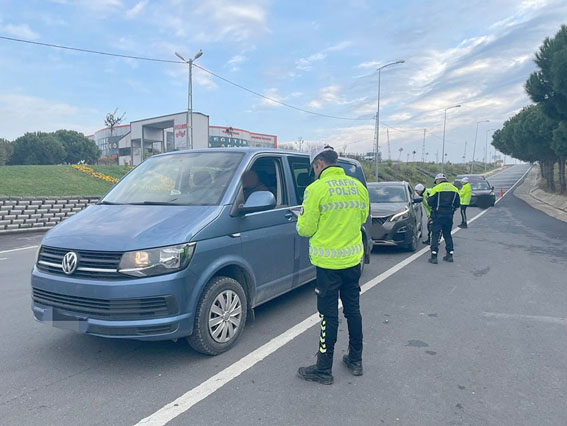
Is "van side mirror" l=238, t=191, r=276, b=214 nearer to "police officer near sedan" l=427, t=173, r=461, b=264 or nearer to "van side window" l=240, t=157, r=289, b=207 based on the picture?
"van side window" l=240, t=157, r=289, b=207

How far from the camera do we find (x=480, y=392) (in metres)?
3.24

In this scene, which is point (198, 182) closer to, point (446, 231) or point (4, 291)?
point (4, 291)

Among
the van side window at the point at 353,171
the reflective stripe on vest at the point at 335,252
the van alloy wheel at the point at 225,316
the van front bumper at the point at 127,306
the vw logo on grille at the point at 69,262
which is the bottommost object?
the van alloy wheel at the point at 225,316

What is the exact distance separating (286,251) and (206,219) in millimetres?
1281

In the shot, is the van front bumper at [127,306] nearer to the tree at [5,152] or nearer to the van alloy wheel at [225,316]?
the van alloy wheel at [225,316]

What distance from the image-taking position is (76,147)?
62.1m

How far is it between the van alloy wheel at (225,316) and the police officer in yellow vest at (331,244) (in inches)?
32.1

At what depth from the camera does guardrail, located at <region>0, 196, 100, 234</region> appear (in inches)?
480

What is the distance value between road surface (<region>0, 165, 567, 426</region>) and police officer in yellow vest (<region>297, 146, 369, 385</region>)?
376 mm

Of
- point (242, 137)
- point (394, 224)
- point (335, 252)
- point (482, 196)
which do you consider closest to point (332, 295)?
point (335, 252)

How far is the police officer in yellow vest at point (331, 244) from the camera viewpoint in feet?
10.9

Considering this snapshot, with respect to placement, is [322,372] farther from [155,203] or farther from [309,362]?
[155,203]

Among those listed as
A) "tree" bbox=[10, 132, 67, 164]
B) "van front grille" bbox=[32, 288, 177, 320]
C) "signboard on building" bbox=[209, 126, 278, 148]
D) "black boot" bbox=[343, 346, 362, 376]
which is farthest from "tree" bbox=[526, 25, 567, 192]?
"tree" bbox=[10, 132, 67, 164]

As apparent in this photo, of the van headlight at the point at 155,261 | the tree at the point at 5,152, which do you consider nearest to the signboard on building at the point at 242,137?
the tree at the point at 5,152
